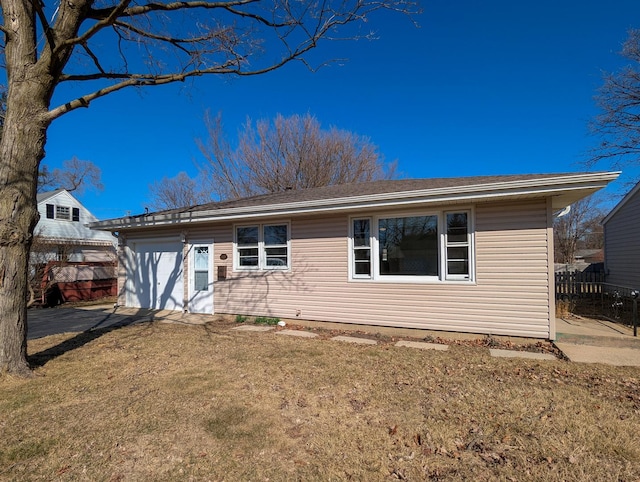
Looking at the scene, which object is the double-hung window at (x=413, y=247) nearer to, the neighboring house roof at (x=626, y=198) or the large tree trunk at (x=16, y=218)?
the large tree trunk at (x=16, y=218)

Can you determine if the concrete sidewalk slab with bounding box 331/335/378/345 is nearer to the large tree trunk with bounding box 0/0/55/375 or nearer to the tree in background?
the large tree trunk with bounding box 0/0/55/375

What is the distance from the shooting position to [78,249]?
24.3m

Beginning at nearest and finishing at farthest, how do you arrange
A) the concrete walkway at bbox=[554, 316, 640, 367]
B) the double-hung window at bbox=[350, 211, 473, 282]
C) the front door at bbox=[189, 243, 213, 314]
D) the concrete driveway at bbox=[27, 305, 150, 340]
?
the concrete walkway at bbox=[554, 316, 640, 367]
the double-hung window at bbox=[350, 211, 473, 282]
the concrete driveway at bbox=[27, 305, 150, 340]
the front door at bbox=[189, 243, 213, 314]

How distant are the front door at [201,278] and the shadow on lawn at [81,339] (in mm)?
1240

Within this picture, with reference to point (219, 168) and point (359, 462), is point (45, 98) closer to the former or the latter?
point (359, 462)

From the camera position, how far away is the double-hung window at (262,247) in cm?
904

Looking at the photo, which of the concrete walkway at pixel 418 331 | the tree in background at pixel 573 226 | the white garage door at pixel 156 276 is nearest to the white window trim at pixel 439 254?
the concrete walkway at pixel 418 331

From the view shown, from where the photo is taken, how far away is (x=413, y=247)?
7.52 m

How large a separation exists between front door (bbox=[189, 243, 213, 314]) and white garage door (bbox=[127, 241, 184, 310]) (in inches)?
17.4

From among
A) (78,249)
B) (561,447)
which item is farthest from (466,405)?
(78,249)

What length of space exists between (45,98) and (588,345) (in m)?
9.54

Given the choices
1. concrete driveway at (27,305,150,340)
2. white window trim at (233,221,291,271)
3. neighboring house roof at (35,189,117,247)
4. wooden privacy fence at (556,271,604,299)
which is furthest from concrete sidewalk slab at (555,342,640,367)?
neighboring house roof at (35,189,117,247)

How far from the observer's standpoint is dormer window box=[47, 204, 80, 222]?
945 inches

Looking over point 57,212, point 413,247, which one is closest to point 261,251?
point 413,247
